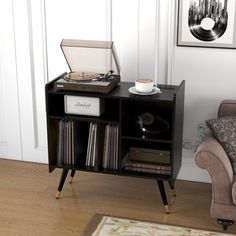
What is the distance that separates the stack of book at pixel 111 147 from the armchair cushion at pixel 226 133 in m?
0.60

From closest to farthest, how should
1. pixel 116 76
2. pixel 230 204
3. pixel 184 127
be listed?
pixel 230 204
pixel 116 76
pixel 184 127

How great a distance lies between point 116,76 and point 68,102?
0.38 meters

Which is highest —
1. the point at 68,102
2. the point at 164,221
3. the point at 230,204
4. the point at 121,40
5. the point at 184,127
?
the point at 121,40

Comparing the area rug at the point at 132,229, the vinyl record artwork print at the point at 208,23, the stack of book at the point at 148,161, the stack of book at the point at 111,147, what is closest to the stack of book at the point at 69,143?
the stack of book at the point at 111,147

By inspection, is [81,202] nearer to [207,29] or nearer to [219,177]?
[219,177]

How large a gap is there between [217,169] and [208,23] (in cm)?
103

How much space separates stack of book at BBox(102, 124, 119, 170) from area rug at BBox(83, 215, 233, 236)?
0.36m

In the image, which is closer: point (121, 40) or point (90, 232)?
point (90, 232)

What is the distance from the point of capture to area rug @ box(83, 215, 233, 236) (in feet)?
9.63

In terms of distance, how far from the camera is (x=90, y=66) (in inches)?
131

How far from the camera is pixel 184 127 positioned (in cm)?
354

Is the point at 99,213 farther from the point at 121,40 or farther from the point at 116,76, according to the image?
the point at 121,40

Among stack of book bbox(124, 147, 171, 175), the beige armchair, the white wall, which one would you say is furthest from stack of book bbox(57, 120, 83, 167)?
the beige armchair

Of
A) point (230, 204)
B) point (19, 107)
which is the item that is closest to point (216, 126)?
point (230, 204)
